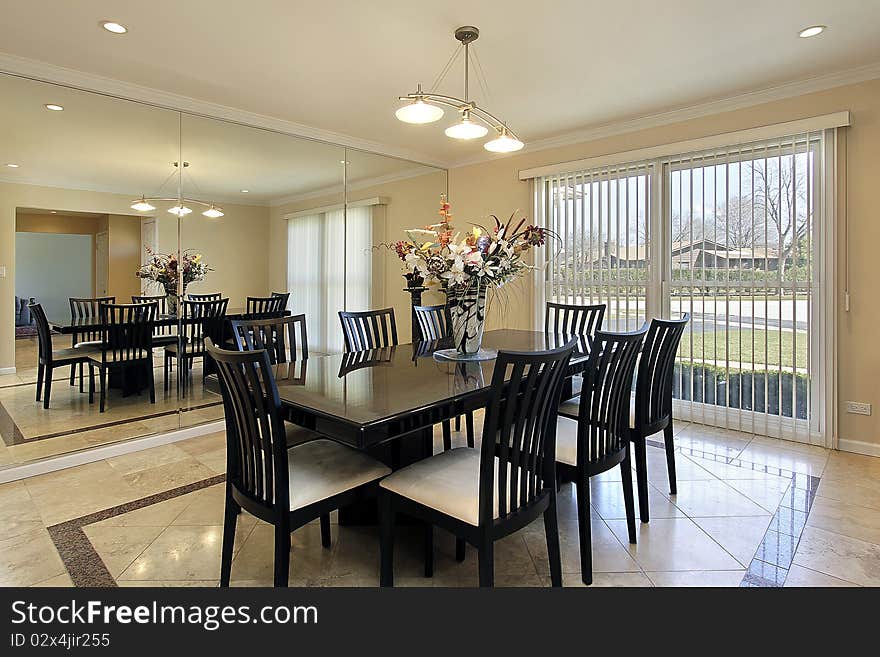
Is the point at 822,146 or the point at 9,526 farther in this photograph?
the point at 822,146

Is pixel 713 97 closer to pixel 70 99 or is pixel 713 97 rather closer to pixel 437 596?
pixel 437 596

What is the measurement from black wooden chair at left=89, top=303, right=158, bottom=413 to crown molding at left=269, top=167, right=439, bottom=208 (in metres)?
1.40

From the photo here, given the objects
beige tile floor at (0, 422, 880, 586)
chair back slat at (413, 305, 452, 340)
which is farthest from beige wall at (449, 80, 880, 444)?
chair back slat at (413, 305, 452, 340)

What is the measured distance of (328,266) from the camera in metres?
4.88

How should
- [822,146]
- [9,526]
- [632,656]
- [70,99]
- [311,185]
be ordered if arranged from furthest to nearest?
[311,185] < [822,146] < [70,99] < [9,526] < [632,656]

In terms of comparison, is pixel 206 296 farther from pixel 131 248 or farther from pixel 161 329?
pixel 131 248

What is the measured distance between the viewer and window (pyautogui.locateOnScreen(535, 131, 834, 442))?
12.0ft

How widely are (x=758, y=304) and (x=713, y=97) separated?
1.57 metres

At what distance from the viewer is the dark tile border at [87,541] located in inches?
81.2

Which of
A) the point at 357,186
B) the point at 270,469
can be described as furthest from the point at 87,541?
the point at 357,186

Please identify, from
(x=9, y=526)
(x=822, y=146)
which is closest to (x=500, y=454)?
(x=9, y=526)

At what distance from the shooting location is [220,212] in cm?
405

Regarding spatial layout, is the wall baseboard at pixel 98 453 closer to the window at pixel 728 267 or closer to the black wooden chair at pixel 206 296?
the black wooden chair at pixel 206 296

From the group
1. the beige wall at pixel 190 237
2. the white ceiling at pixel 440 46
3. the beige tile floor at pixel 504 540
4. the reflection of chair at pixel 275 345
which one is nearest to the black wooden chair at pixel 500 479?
the beige tile floor at pixel 504 540
